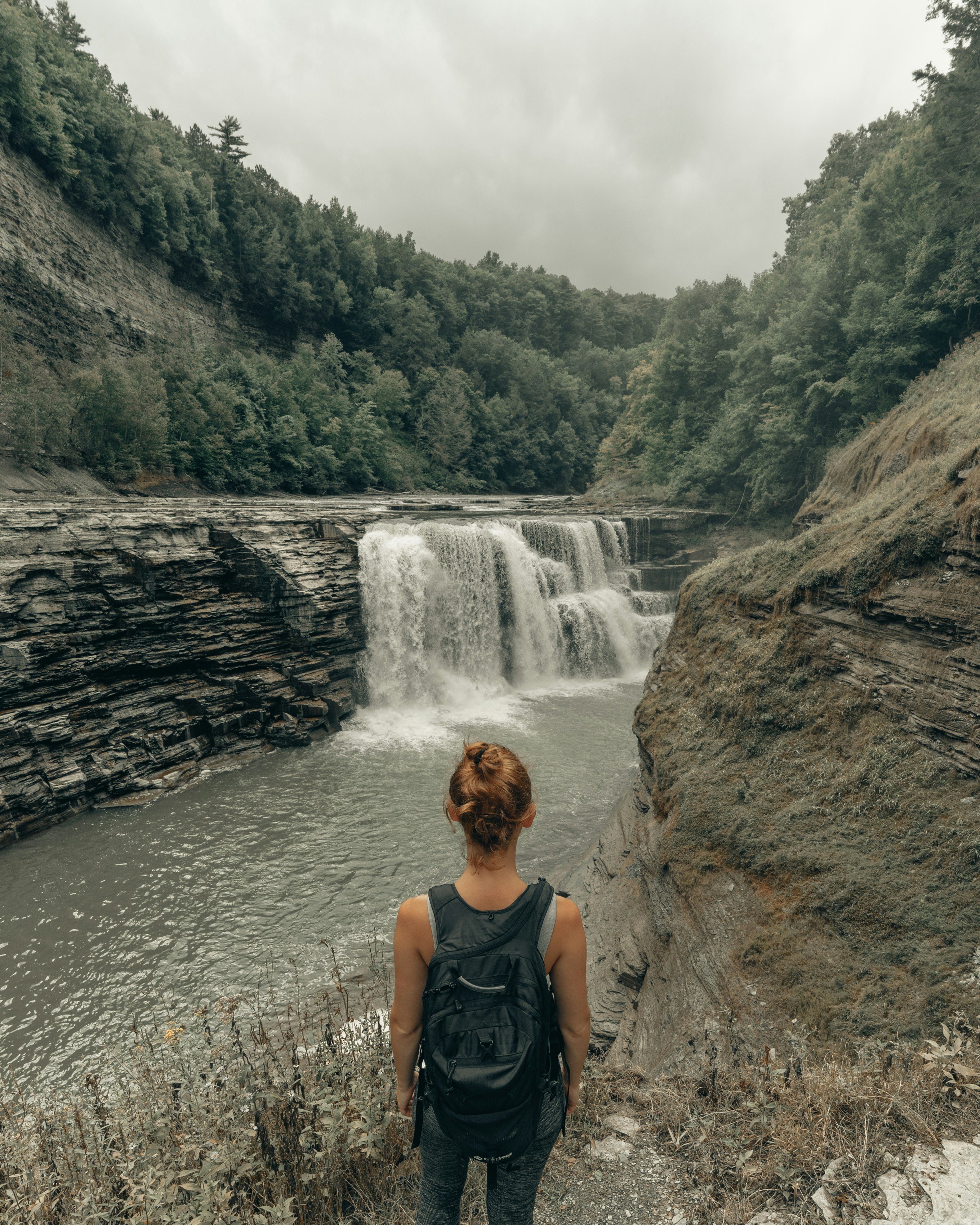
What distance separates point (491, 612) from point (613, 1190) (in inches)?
577

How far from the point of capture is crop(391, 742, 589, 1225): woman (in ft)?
5.24

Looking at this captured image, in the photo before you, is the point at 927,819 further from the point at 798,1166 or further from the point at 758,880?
the point at 798,1166

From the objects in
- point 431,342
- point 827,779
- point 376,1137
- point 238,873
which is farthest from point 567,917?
point 431,342

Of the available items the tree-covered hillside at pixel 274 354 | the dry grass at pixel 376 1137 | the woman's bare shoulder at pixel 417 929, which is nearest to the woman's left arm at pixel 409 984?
the woman's bare shoulder at pixel 417 929

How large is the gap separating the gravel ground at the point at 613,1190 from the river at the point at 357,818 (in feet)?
6.17

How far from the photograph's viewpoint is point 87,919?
25.6 feet

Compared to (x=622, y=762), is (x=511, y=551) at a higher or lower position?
higher

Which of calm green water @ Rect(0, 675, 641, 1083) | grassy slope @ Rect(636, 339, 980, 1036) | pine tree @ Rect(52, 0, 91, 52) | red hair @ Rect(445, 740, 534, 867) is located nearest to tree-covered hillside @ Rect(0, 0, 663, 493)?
pine tree @ Rect(52, 0, 91, 52)

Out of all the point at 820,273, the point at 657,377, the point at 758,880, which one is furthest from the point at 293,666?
the point at 657,377

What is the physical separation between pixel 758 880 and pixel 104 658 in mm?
11232

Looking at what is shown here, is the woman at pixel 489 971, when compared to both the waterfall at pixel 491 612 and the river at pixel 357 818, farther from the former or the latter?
the waterfall at pixel 491 612

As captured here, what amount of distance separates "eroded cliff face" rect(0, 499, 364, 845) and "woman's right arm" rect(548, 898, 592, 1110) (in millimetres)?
10993

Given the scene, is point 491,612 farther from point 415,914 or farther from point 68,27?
point 68,27

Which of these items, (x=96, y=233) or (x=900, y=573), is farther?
(x=96, y=233)
